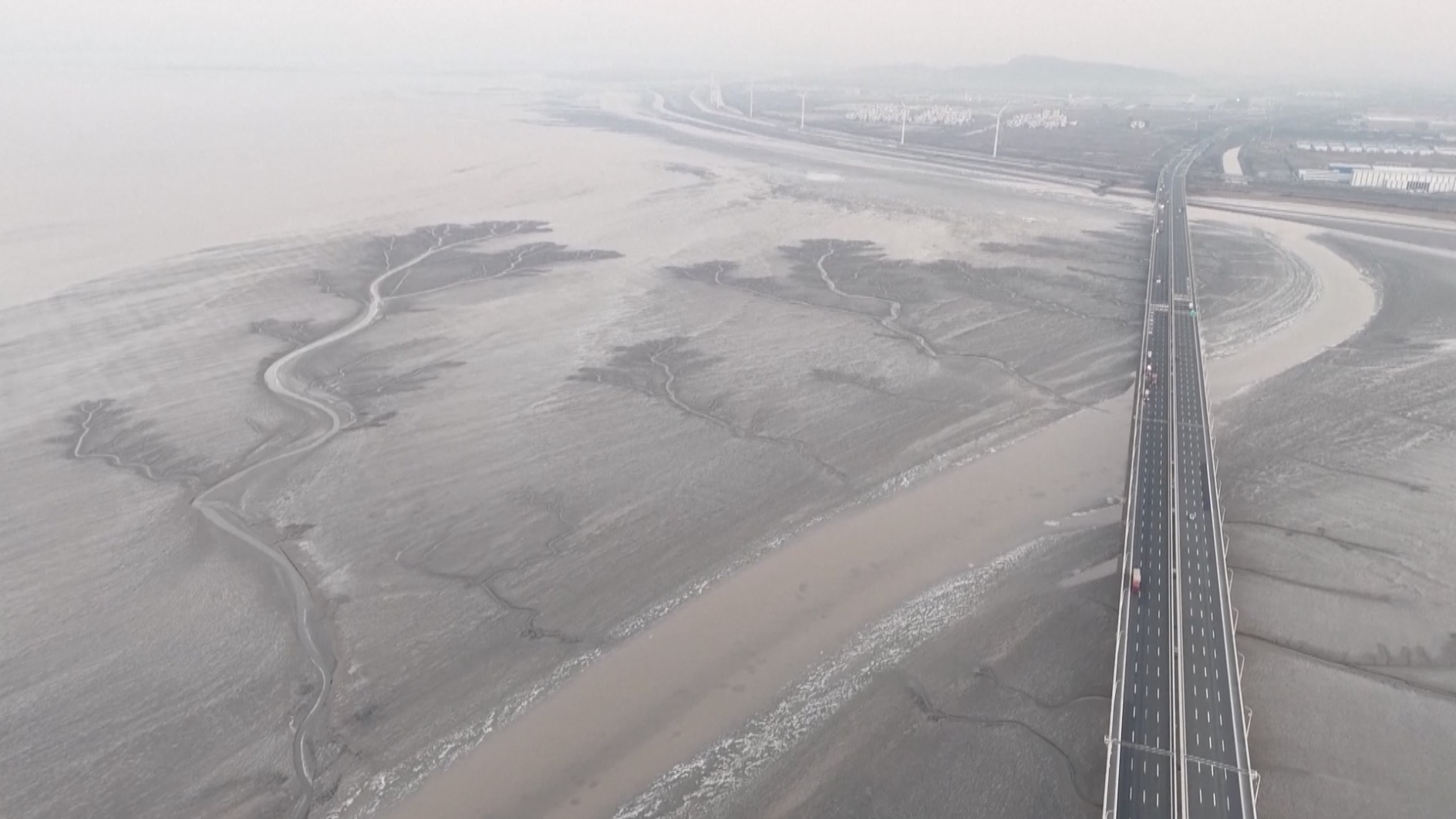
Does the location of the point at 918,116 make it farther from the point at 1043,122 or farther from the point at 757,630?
the point at 757,630

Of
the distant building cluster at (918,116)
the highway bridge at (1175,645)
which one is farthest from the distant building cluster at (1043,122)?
the highway bridge at (1175,645)

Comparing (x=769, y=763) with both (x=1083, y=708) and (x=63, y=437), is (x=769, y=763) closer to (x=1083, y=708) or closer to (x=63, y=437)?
(x=1083, y=708)

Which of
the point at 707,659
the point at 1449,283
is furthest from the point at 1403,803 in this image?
the point at 1449,283

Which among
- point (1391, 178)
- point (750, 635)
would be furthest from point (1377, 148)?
point (750, 635)

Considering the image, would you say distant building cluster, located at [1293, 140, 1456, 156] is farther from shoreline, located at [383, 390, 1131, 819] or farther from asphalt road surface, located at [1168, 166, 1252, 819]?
shoreline, located at [383, 390, 1131, 819]

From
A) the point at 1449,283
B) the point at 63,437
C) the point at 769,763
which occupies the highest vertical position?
the point at 1449,283

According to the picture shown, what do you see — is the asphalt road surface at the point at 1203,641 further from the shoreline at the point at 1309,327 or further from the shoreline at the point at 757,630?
the shoreline at the point at 1309,327
